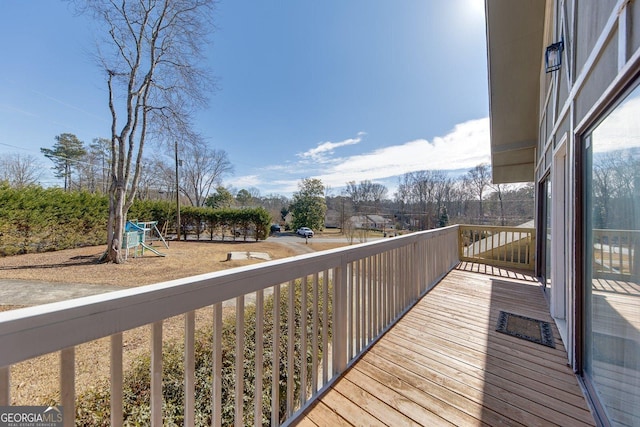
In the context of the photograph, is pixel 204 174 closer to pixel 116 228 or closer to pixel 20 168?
pixel 20 168

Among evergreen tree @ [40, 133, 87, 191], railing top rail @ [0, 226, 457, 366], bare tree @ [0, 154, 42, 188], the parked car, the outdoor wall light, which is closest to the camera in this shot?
railing top rail @ [0, 226, 457, 366]

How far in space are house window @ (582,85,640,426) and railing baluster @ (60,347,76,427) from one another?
7.02 feet

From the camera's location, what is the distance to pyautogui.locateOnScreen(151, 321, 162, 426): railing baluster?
0.84 meters

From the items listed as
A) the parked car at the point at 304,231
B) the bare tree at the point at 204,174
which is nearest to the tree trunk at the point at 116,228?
the parked car at the point at 304,231

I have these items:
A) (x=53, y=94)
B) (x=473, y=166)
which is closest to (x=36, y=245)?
(x=53, y=94)

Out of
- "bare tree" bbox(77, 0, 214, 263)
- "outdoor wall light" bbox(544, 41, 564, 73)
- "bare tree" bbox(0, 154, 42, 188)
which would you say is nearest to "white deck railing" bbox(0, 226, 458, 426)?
"outdoor wall light" bbox(544, 41, 564, 73)

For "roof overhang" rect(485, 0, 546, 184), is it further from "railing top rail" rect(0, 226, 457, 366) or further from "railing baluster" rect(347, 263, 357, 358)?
"railing top rail" rect(0, 226, 457, 366)

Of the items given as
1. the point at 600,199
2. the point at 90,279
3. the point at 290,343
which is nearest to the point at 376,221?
the point at 90,279

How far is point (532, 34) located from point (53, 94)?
51.6ft

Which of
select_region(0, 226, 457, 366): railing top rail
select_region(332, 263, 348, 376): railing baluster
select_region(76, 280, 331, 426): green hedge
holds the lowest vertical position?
select_region(76, 280, 331, 426): green hedge

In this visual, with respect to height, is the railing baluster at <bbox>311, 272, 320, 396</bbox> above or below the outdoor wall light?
below

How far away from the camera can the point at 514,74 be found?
4242mm

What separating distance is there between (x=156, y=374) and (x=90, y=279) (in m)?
6.78

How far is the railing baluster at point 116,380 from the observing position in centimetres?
73
